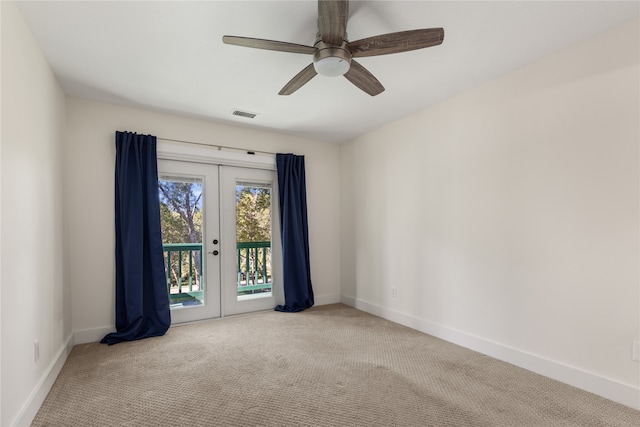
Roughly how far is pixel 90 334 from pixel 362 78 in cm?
352

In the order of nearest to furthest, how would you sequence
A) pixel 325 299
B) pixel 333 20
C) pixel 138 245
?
pixel 333 20 < pixel 138 245 < pixel 325 299

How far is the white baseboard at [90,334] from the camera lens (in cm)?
319

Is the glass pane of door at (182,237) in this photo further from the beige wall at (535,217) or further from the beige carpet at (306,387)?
the beige wall at (535,217)

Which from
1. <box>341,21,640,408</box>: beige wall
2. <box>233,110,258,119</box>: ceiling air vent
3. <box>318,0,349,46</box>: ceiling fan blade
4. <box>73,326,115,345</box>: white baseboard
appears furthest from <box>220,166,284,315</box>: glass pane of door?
<box>318,0,349,46</box>: ceiling fan blade

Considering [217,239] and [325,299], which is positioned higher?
[217,239]

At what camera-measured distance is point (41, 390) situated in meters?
2.12

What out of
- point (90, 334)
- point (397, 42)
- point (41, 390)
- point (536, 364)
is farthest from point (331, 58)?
point (90, 334)

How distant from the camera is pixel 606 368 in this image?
2.17 meters

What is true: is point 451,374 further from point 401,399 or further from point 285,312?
point 285,312

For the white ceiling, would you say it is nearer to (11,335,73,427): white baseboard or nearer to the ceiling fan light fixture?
the ceiling fan light fixture

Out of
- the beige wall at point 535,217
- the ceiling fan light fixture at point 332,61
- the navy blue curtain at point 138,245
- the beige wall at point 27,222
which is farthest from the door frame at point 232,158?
the ceiling fan light fixture at point 332,61

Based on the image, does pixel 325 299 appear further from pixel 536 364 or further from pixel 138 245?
pixel 536 364

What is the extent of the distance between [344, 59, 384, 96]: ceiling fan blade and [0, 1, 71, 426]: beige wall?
195 centimetres

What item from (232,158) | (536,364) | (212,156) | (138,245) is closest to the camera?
(536,364)
